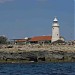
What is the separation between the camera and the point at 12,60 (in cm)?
11269

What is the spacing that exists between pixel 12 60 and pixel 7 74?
52375 millimetres

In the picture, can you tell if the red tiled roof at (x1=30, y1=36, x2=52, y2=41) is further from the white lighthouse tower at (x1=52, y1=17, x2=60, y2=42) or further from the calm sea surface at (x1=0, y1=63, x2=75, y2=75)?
the calm sea surface at (x1=0, y1=63, x2=75, y2=75)

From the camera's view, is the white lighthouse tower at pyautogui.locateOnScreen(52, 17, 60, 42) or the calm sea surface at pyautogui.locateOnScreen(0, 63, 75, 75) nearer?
the calm sea surface at pyautogui.locateOnScreen(0, 63, 75, 75)

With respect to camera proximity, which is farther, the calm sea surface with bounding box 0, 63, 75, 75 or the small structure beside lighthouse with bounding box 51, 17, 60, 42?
the small structure beside lighthouse with bounding box 51, 17, 60, 42

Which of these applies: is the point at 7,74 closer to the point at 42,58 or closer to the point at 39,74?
the point at 39,74

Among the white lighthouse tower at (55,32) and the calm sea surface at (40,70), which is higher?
the white lighthouse tower at (55,32)

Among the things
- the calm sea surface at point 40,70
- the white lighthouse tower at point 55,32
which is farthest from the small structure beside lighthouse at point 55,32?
the calm sea surface at point 40,70

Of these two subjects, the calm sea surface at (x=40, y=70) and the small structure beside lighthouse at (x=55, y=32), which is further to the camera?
the small structure beside lighthouse at (x=55, y=32)

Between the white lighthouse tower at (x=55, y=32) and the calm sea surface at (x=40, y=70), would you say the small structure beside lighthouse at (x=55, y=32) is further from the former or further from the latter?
the calm sea surface at (x=40, y=70)

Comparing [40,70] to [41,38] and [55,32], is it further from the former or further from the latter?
[41,38]

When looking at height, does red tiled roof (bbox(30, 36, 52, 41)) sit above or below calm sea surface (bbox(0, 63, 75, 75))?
above

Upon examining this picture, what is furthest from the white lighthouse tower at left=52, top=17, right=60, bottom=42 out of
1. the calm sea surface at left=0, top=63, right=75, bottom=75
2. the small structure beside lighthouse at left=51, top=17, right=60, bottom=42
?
the calm sea surface at left=0, top=63, right=75, bottom=75

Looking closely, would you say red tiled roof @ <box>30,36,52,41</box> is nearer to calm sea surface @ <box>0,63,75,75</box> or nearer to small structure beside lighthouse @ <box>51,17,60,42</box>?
small structure beside lighthouse @ <box>51,17,60,42</box>

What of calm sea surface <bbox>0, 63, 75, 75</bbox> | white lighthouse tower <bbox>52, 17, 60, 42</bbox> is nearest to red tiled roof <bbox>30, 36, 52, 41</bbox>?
white lighthouse tower <bbox>52, 17, 60, 42</bbox>
